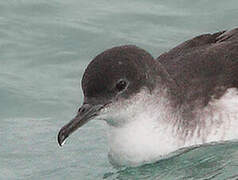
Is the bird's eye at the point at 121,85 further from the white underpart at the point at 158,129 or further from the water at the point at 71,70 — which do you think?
the water at the point at 71,70

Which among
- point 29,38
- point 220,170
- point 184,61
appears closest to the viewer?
point 220,170

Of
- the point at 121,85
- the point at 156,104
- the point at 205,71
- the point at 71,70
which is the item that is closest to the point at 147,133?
the point at 156,104

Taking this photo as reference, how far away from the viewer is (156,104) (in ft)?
26.2

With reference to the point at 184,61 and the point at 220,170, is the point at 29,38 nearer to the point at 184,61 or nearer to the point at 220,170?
the point at 184,61

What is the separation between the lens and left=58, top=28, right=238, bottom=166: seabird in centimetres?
768

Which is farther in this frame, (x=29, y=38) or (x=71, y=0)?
(x=71, y=0)

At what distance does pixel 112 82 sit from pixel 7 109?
3056 millimetres

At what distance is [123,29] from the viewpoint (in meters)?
12.0

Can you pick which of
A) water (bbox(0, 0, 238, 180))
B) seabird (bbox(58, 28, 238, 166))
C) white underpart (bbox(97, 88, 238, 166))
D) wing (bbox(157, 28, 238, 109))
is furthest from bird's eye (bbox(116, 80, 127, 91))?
water (bbox(0, 0, 238, 180))

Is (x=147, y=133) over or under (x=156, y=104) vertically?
under

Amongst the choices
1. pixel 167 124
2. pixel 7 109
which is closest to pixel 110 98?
pixel 167 124

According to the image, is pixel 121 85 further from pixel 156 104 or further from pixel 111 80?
pixel 156 104

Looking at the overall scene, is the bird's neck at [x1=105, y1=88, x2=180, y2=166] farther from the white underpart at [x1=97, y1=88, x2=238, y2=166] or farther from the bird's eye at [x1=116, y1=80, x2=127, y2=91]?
the bird's eye at [x1=116, y1=80, x2=127, y2=91]

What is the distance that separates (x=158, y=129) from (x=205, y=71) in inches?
32.7
